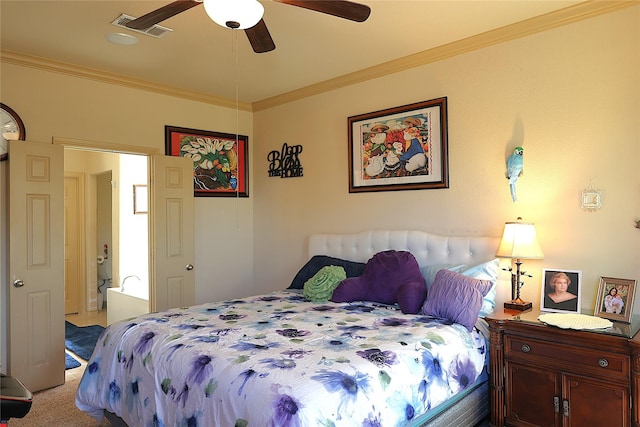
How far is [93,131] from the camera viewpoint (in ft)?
12.7

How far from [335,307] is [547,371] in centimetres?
136

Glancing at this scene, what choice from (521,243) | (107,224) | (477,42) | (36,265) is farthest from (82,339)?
(477,42)

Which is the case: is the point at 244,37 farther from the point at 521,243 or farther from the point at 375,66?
the point at 521,243

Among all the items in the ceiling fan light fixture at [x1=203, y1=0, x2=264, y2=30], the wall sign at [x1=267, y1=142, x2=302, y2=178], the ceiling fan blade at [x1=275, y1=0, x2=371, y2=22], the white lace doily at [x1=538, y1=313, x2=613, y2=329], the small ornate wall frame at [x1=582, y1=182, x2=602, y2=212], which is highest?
the ceiling fan blade at [x1=275, y1=0, x2=371, y2=22]

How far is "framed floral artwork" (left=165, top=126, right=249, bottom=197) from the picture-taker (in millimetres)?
4441

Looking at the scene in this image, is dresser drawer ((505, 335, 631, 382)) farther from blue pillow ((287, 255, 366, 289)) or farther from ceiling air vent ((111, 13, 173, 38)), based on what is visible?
ceiling air vent ((111, 13, 173, 38))

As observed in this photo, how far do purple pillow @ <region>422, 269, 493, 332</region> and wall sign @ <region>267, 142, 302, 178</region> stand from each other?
220 centimetres

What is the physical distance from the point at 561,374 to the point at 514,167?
1350 millimetres

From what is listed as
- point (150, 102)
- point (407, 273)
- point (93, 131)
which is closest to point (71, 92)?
point (93, 131)

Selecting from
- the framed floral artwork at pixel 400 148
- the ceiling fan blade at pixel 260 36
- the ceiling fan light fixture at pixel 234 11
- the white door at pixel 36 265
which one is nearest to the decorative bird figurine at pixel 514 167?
the framed floral artwork at pixel 400 148

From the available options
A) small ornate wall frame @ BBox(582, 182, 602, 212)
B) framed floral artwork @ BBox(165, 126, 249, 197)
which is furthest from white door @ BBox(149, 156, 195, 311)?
small ornate wall frame @ BBox(582, 182, 602, 212)

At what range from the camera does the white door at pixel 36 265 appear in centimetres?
331

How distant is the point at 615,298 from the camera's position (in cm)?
250

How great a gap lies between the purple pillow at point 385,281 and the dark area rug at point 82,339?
9.21 ft
